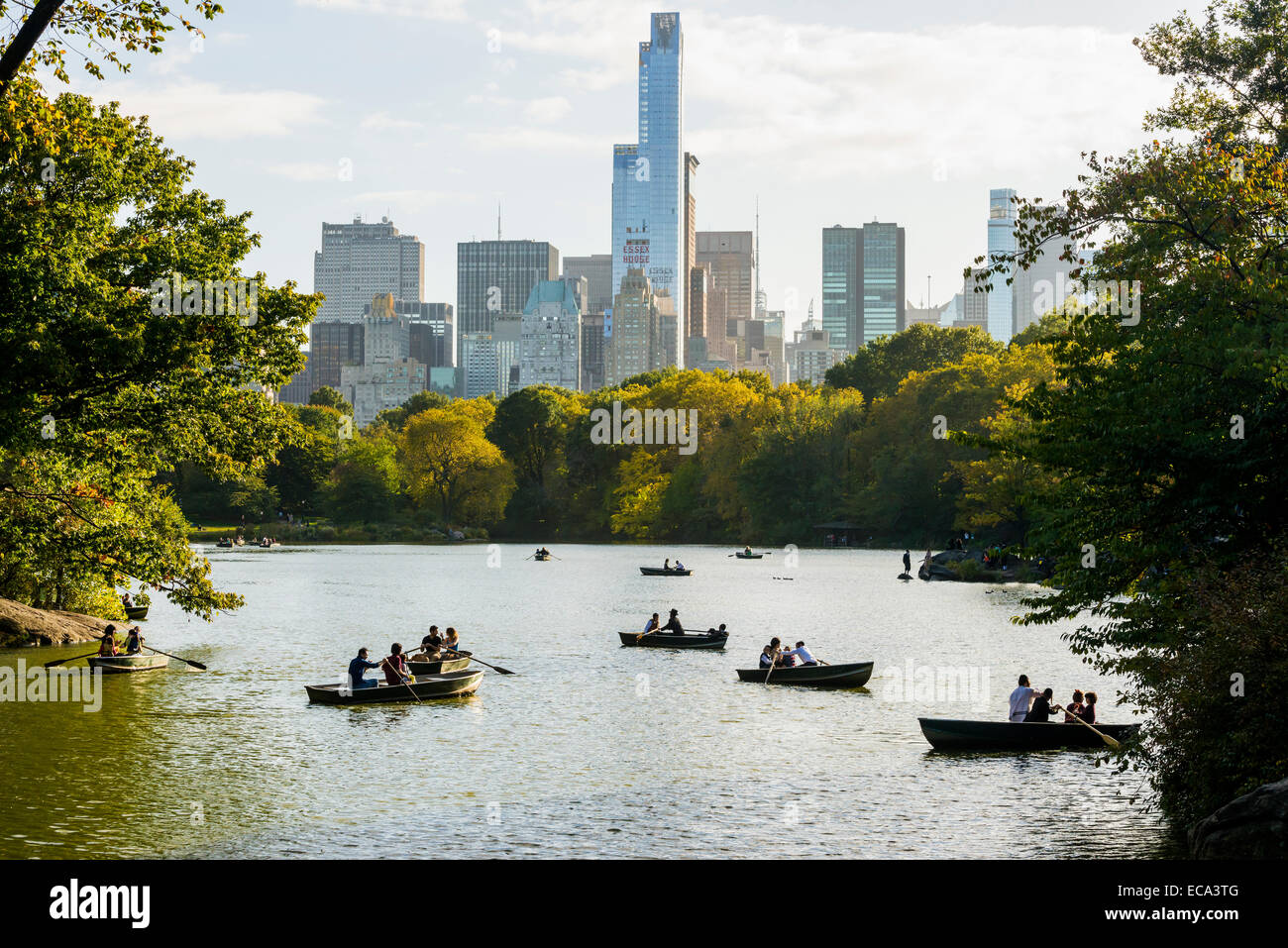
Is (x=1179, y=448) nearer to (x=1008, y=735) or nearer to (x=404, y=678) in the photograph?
(x=1008, y=735)

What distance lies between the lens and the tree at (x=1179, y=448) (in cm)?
1583

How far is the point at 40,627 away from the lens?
3653 cm

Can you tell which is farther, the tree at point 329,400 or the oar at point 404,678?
the tree at point 329,400

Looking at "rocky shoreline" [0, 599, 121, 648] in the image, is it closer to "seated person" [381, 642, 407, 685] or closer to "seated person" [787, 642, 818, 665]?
"seated person" [381, 642, 407, 685]

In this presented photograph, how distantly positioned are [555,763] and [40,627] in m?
21.3

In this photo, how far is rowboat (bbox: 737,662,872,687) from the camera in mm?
32375

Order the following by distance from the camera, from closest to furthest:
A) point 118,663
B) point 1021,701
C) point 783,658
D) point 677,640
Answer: point 1021,701 < point 118,663 < point 783,658 < point 677,640

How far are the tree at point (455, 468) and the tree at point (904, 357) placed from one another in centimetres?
3745

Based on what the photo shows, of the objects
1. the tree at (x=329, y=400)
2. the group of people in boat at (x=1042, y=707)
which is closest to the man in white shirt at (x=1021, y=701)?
A: the group of people in boat at (x=1042, y=707)

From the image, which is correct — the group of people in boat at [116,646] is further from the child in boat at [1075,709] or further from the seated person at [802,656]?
the child in boat at [1075,709]

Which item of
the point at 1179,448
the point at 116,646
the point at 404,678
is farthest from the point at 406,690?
the point at 1179,448

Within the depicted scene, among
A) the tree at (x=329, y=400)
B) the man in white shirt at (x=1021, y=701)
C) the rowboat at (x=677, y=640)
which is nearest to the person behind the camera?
the man in white shirt at (x=1021, y=701)
